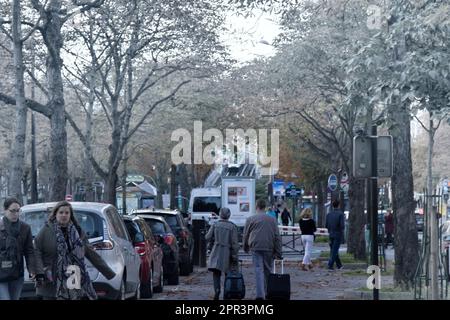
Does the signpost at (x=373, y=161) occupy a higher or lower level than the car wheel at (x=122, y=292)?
higher

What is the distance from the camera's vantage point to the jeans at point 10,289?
1295cm

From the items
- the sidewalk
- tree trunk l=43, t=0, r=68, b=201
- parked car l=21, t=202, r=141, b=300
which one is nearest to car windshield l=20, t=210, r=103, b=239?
parked car l=21, t=202, r=141, b=300

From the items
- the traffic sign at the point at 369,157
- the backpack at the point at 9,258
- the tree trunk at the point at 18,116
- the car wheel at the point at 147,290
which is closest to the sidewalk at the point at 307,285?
the car wheel at the point at 147,290

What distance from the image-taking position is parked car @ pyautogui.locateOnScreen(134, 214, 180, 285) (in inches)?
946

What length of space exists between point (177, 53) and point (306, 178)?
27039mm

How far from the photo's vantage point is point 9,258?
1291 centimetres

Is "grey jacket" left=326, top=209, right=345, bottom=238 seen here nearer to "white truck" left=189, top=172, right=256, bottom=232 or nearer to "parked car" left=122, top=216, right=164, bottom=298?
"parked car" left=122, top=216, right=164, bottom=298

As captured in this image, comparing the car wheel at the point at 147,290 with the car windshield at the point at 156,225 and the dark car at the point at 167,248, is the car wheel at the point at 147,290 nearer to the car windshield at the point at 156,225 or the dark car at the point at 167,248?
the dark car at the point at 167,248

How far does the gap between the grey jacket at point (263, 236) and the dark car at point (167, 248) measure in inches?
204

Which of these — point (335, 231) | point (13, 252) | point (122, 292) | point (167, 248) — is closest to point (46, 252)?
point (13, 252)

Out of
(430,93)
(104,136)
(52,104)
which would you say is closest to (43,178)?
(104,136)

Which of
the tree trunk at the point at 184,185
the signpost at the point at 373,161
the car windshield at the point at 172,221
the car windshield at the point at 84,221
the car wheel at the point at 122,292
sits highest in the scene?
the tree trunk at the point at 184,185

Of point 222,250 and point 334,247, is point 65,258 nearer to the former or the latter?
point 222,250

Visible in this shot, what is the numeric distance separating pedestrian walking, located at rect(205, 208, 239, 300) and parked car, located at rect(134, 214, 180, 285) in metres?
4.99
